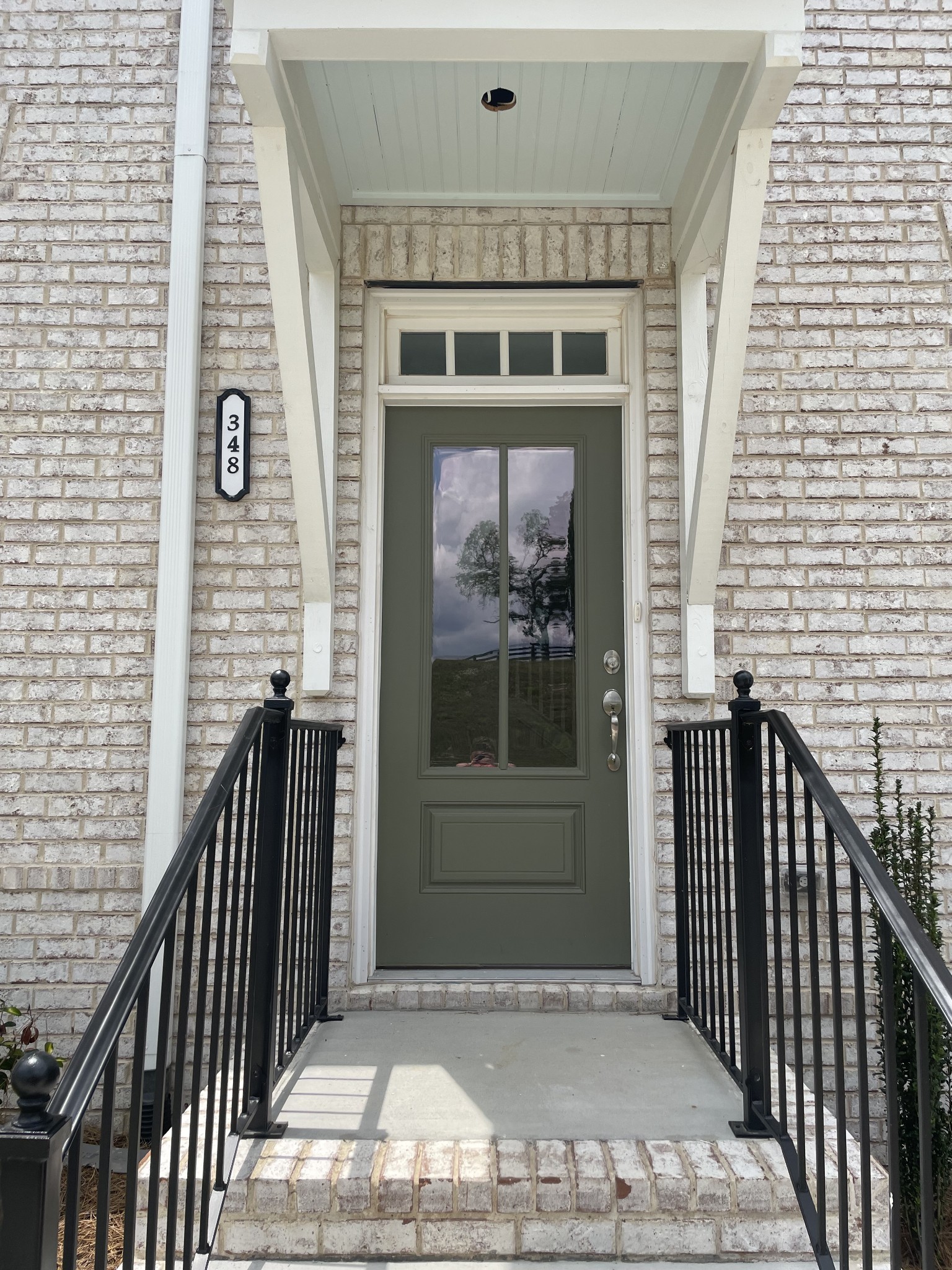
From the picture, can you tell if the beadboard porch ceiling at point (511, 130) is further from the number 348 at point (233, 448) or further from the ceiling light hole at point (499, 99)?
the number 348 at point (233, 448)

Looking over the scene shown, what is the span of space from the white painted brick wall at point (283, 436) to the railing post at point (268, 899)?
A: 40.5 inches

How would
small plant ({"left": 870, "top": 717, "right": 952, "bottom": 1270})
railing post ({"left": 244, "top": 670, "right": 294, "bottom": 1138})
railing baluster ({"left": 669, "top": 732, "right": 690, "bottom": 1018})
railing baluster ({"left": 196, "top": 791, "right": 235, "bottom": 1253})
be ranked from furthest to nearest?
1. railing baluster ({"left": 669, "top": 732, "right": 690, "bottom": 1018})
2. small plant ({"left": 870, "top": 717, "right": 952, "bottom": 1270})
3. railing post ({"left": 244, "top": 670, "right": 294, "bottom": 1138})
4. railing baluster ({"left": 196, "top": 791, "right": 235, "bottom": 1253})

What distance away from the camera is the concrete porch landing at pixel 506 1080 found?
81.8 inches

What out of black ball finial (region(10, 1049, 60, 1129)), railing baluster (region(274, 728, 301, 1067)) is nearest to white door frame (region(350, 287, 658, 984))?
railing baluster (region(274, 728, 301, 1067))

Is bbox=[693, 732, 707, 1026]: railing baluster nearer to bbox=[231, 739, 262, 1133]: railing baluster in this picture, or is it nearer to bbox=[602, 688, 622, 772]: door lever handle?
bbox=[602, 688, 622, 772]: door lever handle

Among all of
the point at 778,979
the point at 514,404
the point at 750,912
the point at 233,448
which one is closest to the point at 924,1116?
the point at 778,979

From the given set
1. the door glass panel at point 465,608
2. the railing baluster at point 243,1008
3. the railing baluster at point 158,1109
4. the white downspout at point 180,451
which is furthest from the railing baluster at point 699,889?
the white downspout at point 180,451

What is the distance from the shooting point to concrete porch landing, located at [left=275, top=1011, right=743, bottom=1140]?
81.8 inches

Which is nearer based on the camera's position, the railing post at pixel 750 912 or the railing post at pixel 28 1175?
the railing post at pixel 28 1175

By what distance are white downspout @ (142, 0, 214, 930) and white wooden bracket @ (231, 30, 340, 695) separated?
1.33 ft

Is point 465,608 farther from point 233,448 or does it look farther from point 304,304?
point 304,304

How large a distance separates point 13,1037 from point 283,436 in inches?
85.9

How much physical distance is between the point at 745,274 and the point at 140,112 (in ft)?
7.46

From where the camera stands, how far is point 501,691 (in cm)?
338
